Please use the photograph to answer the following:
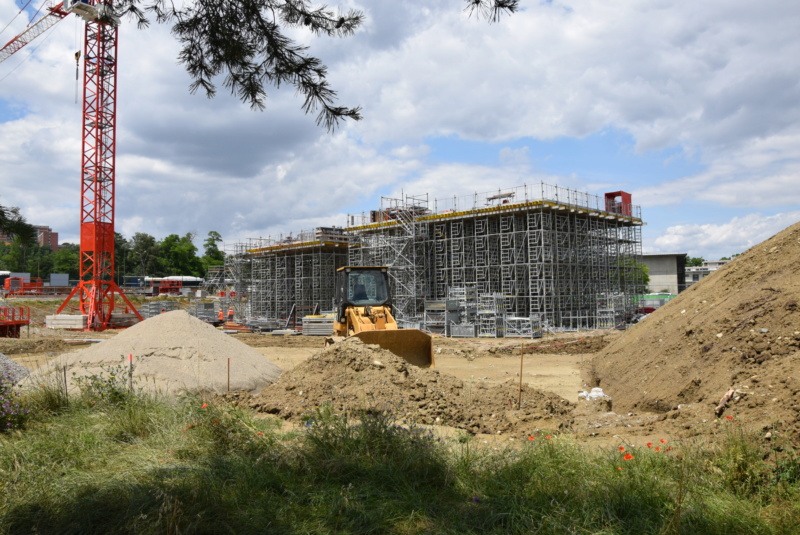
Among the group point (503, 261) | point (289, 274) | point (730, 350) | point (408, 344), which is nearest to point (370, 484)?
point (730, 350)

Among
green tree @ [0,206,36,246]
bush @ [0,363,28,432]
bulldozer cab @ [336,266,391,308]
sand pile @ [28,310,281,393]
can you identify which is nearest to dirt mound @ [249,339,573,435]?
sand pile @ [28,310,281,393]

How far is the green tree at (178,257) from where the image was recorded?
304ft

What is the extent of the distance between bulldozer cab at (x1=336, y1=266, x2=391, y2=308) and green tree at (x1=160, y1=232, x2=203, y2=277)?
8511 centimetres

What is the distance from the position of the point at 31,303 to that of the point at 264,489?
5093 centimetres

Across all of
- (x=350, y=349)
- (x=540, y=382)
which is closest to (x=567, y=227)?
(x=540, y=382)

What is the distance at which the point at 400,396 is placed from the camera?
848 cm

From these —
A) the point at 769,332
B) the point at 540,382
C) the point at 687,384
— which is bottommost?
the point at 540,382

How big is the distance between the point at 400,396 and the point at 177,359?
474 centimetres

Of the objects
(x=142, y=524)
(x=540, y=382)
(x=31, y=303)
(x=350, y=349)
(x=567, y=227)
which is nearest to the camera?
(x=142, y=524)

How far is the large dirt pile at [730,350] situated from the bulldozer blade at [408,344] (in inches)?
146

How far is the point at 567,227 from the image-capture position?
1380 inches

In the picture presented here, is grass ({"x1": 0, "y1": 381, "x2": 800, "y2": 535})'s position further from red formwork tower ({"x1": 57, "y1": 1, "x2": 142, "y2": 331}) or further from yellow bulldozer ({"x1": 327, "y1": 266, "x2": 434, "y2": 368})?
red formwork tower ({"x1": 57, "y1": 1, "x2": 142, "y2": 331})

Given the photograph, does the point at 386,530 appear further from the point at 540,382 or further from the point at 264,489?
the point at 540,382

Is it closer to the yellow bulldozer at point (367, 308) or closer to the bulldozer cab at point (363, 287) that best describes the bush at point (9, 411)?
the yellow bulldozer at point (367, 308)
